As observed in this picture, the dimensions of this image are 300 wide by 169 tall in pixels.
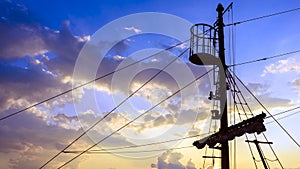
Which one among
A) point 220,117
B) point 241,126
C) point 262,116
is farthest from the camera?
point 220,117

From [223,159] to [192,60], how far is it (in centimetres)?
694

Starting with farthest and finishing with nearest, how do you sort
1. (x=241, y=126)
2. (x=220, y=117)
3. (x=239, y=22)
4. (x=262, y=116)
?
(x=239, y=22) < (x=220, y=117) < (x=241, y=126) < (x=262, y=116)

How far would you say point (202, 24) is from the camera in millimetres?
24844

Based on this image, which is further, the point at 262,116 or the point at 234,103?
the point at 234,103

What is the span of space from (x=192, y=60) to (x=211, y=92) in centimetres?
257

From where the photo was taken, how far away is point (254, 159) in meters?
21.8

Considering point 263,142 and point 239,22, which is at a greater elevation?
point 239,22

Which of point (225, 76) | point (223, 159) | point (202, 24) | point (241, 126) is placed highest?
point (202, 24)

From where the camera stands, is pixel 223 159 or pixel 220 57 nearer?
pixel 223 159

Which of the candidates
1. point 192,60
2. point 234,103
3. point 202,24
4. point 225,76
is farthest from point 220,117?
point 202,24

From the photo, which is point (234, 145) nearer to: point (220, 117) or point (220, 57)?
point (220, 117)

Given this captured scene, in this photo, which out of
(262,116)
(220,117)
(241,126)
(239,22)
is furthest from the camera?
(239,22)

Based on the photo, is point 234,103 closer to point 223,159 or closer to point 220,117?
point 220,117

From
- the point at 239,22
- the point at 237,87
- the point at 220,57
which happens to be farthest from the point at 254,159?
the point at 239,22
